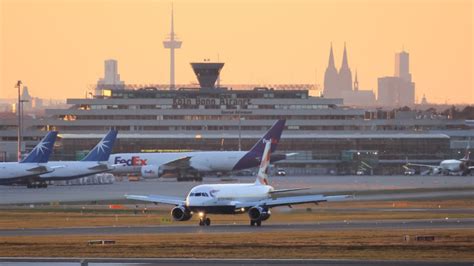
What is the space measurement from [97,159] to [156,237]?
273ft

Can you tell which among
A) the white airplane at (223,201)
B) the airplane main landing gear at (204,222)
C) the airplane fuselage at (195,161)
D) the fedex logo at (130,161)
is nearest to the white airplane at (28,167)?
the fedex logo at (130,161)

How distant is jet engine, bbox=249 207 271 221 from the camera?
7256cm

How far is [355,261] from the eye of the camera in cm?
5141

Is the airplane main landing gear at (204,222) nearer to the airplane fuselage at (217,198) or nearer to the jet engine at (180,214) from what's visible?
the airplane fuselage at (217,198)

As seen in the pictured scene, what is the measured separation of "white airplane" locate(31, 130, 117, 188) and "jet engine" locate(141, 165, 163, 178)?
10.8 m

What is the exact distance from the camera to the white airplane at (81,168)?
139375 millimetres

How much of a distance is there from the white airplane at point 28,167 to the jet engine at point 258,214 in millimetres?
64474

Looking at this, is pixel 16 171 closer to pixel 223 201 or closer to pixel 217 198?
pixel 223 201

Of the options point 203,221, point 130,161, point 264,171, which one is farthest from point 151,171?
point 203,221

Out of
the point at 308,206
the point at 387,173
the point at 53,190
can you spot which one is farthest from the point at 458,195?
the point at 387,173

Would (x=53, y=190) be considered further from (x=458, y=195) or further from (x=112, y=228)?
(x=112, y=228)

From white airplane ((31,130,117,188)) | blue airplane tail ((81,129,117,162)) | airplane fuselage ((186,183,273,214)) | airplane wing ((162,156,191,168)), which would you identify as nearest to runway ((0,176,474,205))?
white airplane ((31,130,117,188))

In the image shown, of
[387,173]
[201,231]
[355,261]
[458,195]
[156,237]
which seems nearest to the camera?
[355,261]

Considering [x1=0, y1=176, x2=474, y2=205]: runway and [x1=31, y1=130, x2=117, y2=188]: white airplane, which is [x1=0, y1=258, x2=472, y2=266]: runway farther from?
[x1=31, y1=130, x2=117, y2=188]: white airplane
